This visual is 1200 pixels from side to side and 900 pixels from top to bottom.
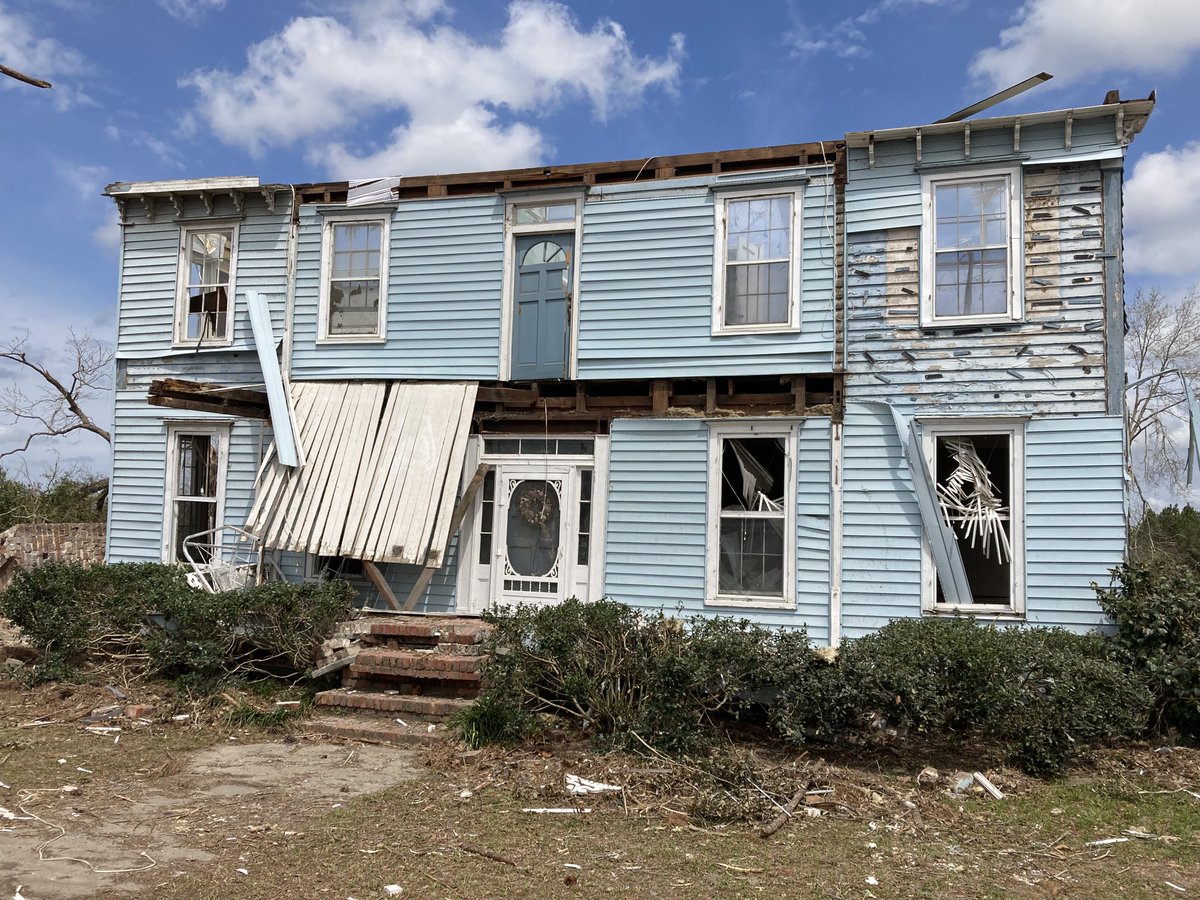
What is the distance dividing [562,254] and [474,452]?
2.86m

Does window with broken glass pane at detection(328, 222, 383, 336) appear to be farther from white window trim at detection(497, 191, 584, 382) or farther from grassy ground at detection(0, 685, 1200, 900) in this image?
grassy ground at detection(0, 685, 1200, 900)

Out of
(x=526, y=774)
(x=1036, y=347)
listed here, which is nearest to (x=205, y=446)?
(x=526, y=774)

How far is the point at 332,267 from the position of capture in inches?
510

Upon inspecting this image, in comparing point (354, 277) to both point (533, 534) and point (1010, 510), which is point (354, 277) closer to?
point (533, 534)

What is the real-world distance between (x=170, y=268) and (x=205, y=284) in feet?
1.94

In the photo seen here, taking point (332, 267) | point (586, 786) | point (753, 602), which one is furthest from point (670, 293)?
point (586, 786)

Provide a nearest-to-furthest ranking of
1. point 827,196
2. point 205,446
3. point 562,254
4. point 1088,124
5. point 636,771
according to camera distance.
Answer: point 636,771
point 1088,124
point 827,196
point 562,254
point 205,446

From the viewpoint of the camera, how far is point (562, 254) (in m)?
12.1

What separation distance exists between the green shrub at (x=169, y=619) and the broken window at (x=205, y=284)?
12.1 ft

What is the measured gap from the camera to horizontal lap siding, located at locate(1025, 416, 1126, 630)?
31.8 ft

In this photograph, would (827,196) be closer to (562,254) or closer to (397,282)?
(562,254)

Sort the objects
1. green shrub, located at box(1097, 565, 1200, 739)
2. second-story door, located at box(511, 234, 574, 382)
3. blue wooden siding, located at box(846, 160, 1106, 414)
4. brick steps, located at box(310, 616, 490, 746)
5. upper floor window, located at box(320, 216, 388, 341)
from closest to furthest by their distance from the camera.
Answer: green shrub, located at box(1097, 565, 1200, 739) → brick steps, located at box(310, 616, 490, 746) → blue wooden siding, located at box(846, 160, 1106, 414) → second-story door, located at box(511, 234, 574, 382) → upper floor window, located at box(320, 216, 388, 341)

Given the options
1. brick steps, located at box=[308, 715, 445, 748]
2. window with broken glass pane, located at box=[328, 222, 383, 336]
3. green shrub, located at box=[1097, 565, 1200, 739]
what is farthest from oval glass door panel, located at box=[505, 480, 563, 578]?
green shrub, located at box=[1097, 565, 1200, 739]

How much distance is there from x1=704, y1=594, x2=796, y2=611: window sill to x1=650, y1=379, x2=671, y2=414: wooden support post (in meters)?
2.40
